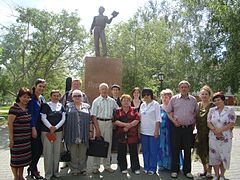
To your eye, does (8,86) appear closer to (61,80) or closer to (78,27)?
(61,80)

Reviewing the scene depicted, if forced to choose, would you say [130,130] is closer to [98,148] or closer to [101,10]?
[98,148]

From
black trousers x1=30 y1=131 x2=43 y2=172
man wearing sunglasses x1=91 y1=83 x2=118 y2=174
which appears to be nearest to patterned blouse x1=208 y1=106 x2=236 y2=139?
man wearing sunglasses x1=91 y1=83 x2=118 y2=174

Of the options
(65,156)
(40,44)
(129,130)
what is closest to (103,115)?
(129,130)

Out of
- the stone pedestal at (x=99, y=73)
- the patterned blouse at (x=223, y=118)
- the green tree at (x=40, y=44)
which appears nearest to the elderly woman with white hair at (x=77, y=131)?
the patterned blouse at (x=223, y=118)

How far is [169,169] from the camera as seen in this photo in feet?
22.4

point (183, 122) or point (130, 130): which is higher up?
point (183, 122)

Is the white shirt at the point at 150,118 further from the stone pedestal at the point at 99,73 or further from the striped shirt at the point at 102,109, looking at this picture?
the stone pedestal at the point at 99,73

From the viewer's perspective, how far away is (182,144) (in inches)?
250

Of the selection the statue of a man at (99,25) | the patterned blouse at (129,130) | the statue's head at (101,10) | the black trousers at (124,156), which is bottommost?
the black trousers at (124,156)

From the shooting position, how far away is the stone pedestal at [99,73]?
974 cm

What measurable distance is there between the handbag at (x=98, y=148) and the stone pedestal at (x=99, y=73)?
344cm

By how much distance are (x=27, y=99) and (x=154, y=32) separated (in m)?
24.8

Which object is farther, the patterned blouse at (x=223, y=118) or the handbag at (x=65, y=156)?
the handbag at (x=65, y=156)

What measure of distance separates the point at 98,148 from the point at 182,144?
63.8 inches
